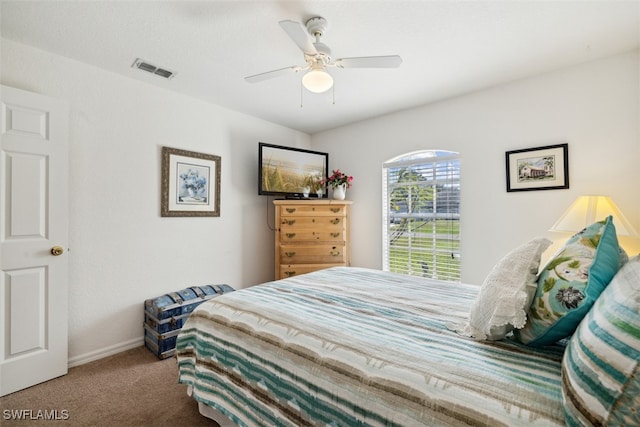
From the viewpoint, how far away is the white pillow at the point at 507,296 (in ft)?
3.40

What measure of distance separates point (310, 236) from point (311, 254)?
0.75 feet

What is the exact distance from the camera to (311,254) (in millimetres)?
3551

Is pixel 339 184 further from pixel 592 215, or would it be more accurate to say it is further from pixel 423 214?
pixel 592 215

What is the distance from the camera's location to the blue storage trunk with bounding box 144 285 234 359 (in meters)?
2.45

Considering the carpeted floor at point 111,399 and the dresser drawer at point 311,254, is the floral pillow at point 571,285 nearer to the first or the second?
the carpeted floor at point 111,399

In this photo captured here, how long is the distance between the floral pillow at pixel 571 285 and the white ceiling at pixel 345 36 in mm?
1585

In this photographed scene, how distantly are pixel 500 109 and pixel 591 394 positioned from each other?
288 centimetres

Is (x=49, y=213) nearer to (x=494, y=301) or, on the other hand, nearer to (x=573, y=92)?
(x=494, y=301)

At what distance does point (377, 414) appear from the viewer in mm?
917

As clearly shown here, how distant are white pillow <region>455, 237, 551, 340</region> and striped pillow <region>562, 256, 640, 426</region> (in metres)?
0.23

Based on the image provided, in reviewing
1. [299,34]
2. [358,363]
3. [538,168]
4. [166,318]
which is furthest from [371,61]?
[166,318]

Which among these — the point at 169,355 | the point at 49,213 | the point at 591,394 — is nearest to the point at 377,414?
the point at 591,394

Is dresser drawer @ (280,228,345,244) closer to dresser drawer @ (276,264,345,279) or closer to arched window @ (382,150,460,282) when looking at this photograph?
dresser drawer @ (276,264,345,279)

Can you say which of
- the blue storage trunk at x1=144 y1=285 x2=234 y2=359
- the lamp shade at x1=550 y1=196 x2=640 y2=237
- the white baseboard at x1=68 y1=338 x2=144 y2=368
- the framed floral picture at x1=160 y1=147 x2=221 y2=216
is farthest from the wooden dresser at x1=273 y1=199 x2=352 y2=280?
the lamp shade at x1=550 y1=196 x2=640 y2=237
